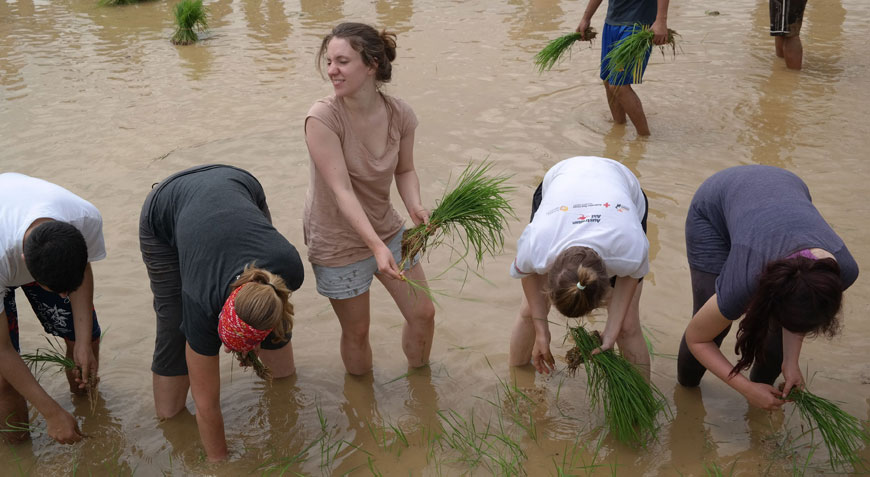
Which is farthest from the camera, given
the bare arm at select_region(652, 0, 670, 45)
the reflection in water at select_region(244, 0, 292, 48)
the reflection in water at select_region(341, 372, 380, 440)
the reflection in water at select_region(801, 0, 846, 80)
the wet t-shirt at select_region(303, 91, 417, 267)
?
the reflection in water at select_region(244, 0, 292, 48)

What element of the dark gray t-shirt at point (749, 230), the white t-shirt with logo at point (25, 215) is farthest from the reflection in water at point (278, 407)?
the dark gray t-shirt at point (749, 230)

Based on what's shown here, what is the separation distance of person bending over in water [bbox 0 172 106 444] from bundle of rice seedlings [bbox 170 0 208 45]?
6.41 meters

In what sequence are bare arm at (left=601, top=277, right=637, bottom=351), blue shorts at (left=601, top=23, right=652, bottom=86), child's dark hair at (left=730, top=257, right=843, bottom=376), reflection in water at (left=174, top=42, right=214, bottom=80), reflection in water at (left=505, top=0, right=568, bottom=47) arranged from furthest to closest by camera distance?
reflection in water at (left=505, top=0, right=568, bottom=47)
reflection in water at (left=174, top=42, right=214, bottom=80)
blue shorts at (left=601, top=23, right=652, bottom=86)
bare arm at (left=601, top=277, right=637, bottom=351)
child's dark hair at (left=730, top=257, right=843, bottom=376)

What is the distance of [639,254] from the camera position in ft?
8.32

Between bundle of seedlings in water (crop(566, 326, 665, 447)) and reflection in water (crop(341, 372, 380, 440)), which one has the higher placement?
bundle of seedlings in water (crop(566, 326, 665, 447))

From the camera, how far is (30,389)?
2.78m

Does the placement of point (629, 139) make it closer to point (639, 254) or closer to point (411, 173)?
point (411, 173)

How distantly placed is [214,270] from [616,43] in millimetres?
3836

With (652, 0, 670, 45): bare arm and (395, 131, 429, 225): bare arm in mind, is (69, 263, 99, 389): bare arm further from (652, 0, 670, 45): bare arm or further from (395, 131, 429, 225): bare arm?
(652, 0, 670, 45): bare arm

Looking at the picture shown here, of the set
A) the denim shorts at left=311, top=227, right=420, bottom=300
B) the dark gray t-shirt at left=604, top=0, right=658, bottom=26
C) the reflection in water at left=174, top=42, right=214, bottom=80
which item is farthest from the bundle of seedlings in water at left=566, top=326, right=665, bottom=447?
the reflection in water at left=174, top=42, right=214, bottom=80

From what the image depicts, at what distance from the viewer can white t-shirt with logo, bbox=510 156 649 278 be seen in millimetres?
2518

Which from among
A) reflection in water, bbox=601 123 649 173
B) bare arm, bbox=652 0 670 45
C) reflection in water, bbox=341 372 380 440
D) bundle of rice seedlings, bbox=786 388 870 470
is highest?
bare arm, bbox=652 0 670 45

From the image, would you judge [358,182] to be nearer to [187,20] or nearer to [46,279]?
[46,279]

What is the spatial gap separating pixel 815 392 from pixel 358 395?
198cm
